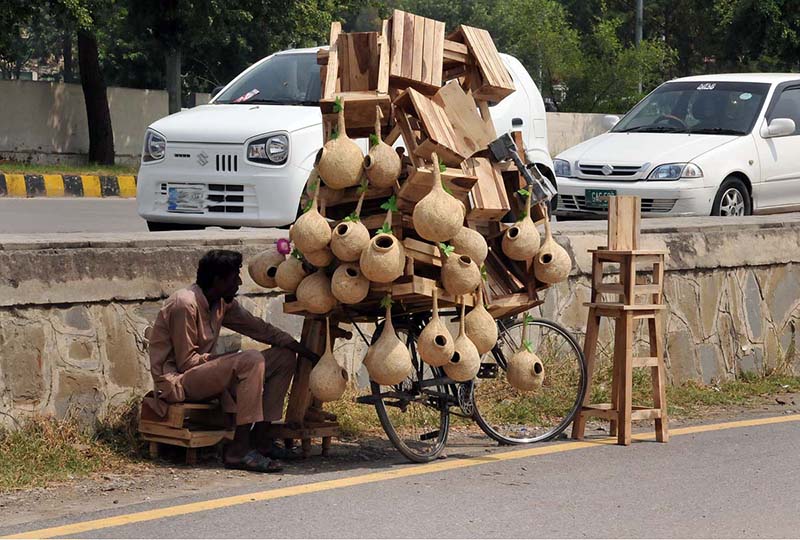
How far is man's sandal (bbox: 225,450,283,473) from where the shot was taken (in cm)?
619

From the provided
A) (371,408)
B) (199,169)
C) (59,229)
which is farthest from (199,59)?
(371,408)

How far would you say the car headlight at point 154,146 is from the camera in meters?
10.6

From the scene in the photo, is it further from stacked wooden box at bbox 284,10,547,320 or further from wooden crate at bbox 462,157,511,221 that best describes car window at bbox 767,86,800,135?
wooden crate at bbox 462,157,511,221

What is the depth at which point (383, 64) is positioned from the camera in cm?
641

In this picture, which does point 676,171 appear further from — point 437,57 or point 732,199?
point 437,57

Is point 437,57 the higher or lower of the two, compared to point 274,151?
higher

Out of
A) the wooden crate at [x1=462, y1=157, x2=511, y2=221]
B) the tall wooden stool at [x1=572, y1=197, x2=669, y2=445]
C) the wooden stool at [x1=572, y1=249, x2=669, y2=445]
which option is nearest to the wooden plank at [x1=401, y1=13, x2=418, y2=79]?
the wooden crate at [x1=462, y1=157, x2=511, y2=221]

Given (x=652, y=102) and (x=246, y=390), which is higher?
(x=652, y=102)

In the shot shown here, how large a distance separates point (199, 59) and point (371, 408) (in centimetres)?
3149

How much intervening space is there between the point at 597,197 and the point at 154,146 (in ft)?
15.0

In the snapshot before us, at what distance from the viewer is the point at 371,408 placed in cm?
743

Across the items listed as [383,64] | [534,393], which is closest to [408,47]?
[383,64]

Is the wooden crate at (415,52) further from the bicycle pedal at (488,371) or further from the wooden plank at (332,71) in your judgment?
the bicycle pedal at (488,371)

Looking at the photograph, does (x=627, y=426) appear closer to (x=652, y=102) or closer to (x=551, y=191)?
(x=551, y=191)
